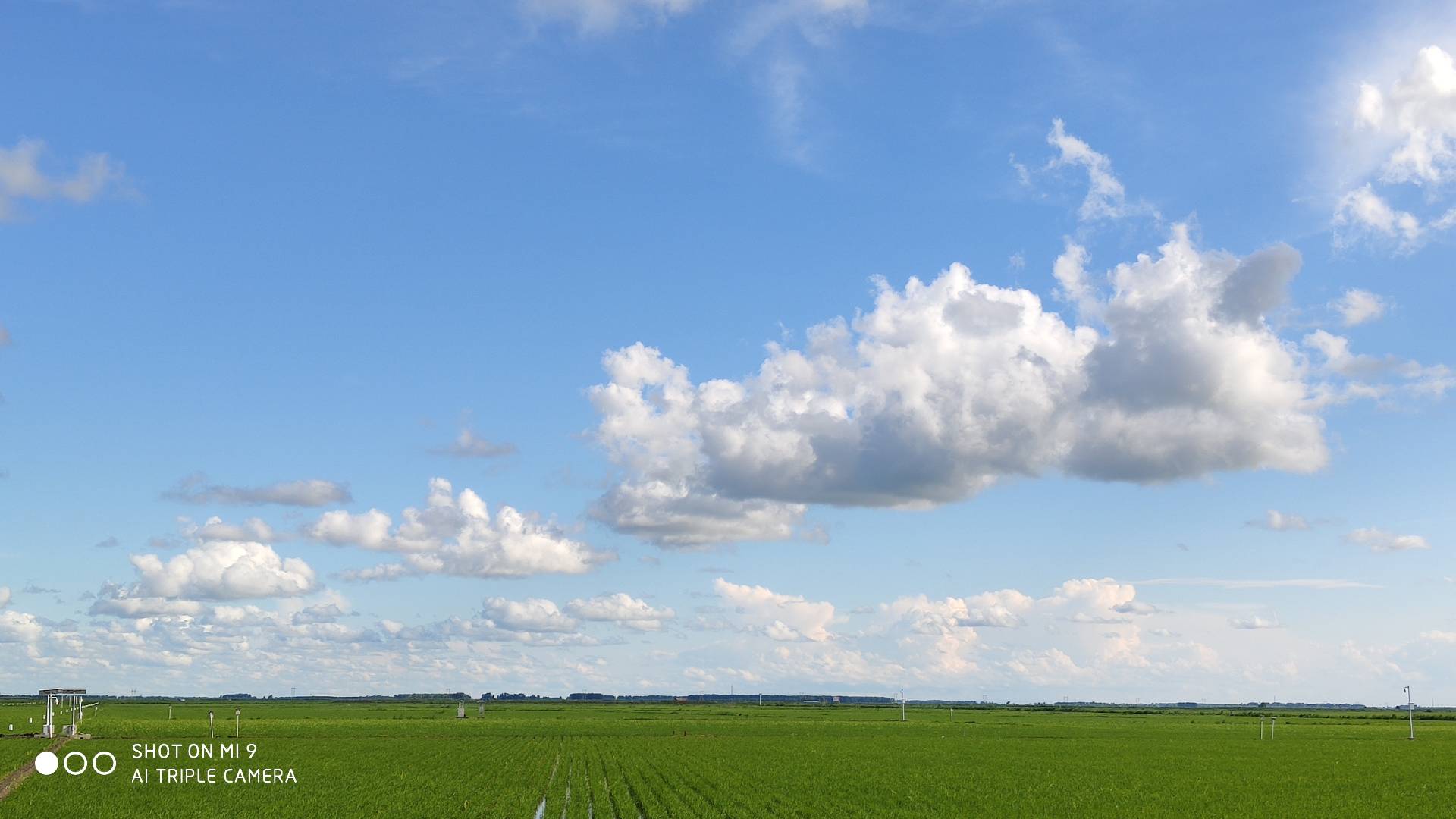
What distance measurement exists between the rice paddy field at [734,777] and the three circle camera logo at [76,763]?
105 centimetres

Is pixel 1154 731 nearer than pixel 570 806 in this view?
No

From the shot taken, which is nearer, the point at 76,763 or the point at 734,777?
the point at 734,777

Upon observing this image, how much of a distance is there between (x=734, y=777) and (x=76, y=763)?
4530cm

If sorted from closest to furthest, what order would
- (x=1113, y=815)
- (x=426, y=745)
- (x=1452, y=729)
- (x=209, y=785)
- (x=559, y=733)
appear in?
(x=1113, y=815), (x=209, y=785), (x=426, y=745), (x=559, y=733), (x=1452, y=729)

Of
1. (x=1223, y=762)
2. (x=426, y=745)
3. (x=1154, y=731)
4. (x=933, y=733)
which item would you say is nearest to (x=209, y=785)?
(x=426, y=745)

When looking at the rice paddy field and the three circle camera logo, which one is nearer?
the rice paddy field

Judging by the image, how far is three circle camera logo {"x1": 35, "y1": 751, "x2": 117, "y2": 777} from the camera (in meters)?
68.9

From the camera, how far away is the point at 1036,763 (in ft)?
262

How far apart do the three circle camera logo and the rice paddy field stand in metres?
1.05

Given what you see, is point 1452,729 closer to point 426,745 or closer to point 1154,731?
point 1154,731

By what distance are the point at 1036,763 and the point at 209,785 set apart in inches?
2077

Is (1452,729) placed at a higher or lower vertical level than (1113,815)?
lower

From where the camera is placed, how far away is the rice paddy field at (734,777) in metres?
49.3

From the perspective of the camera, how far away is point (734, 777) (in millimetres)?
63969
